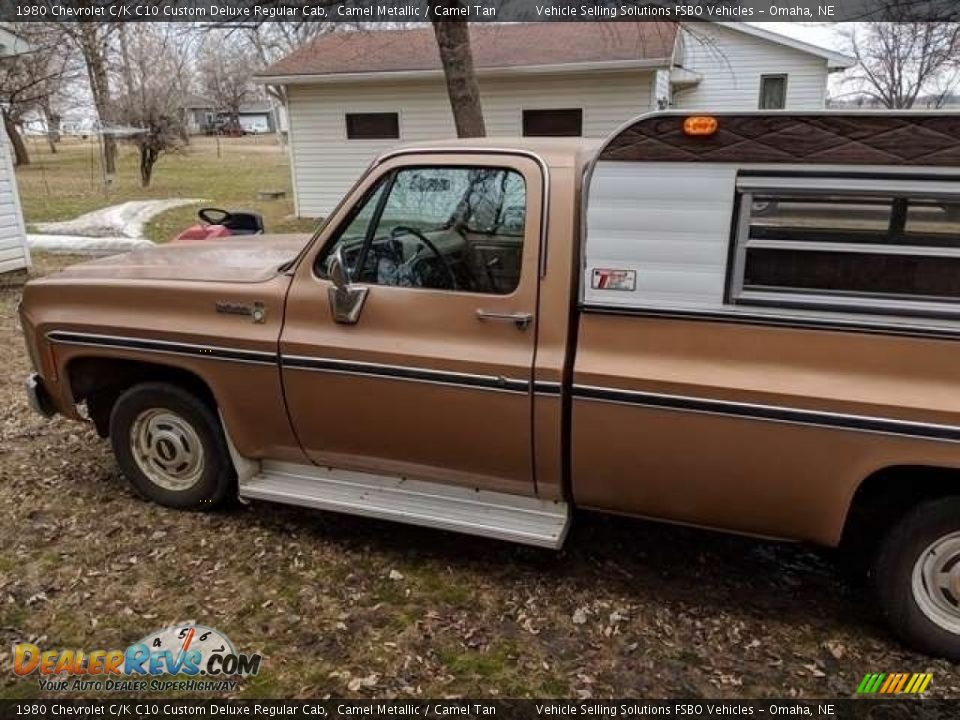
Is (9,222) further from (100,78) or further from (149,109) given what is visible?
(100,78)

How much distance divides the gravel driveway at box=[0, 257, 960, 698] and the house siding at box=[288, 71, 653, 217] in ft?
38.9

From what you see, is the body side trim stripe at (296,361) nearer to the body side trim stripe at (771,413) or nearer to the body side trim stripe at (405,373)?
the body side trim stripe at (405,373)

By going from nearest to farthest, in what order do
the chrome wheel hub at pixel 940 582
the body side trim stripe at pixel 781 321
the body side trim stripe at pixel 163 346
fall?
1. the body side trim stripe at pixel 781 321
2. the chrome wheel hub at pixel 940 582
3. the body side trim stripe at pixel 163 346

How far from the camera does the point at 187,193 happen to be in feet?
71.1

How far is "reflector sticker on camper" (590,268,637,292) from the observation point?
2938mm

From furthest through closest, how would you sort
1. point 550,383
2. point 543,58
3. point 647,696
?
point 543,58 → point 550,383 → point 647,696

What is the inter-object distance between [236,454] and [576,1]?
9.11 m

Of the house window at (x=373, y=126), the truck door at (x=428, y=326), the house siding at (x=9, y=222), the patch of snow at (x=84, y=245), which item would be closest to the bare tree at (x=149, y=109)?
the house window at (x=373, y=126)

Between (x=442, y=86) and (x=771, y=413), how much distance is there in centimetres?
1416

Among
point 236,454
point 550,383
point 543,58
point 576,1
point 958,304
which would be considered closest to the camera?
point 958,304

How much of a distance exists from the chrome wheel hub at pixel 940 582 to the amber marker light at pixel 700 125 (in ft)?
5.53

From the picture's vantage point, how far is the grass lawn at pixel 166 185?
54.4 feet

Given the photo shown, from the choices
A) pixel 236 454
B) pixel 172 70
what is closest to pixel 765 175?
pixel 236 454

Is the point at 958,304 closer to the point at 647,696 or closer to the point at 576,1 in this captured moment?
the point at 647,696
